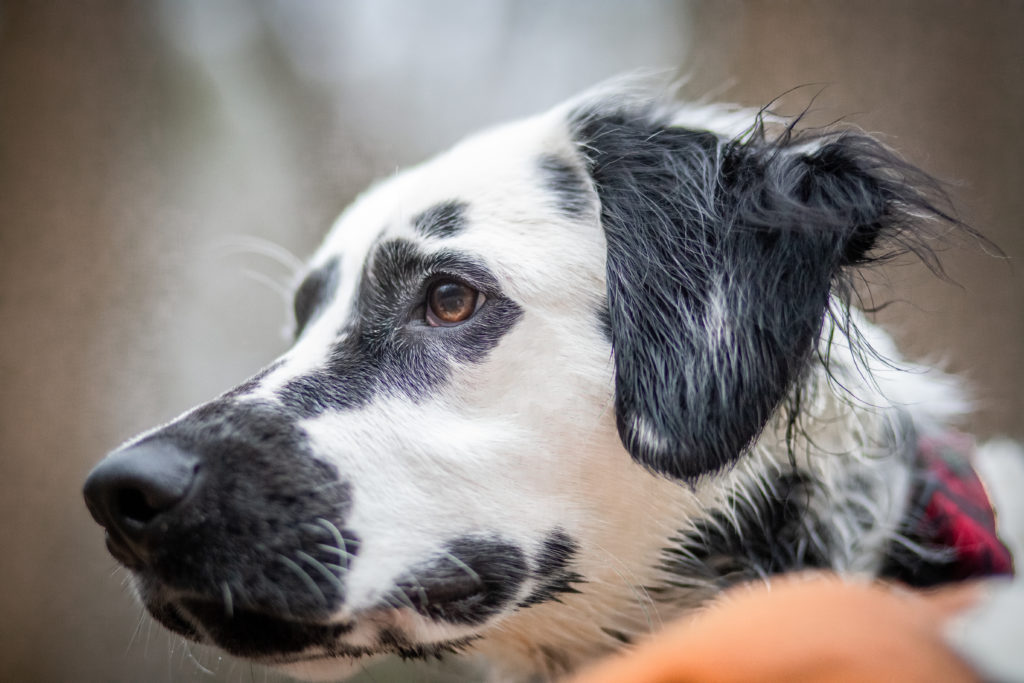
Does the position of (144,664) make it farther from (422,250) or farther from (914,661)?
(914,661)

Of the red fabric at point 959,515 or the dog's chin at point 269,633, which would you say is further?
the red fabric at point 959,515

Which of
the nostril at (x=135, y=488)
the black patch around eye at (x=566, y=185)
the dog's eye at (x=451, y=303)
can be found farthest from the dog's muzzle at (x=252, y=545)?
the black patch around eye at (x=566, y=185)

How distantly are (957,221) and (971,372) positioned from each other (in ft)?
3.54

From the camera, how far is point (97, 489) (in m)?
0.68

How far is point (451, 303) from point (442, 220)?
0.45 ft

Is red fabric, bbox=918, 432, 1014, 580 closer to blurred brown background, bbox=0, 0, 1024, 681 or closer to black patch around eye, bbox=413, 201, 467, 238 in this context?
blurred brown background, bbox=0, 0, 1024, 681

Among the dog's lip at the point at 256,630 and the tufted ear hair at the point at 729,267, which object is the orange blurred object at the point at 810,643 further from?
the dog's lip at the point at 256,630

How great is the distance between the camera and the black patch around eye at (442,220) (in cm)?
91

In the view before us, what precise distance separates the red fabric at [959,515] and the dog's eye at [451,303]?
2.37ft

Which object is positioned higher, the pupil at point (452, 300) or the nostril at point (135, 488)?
the pupil at point (452, 300)

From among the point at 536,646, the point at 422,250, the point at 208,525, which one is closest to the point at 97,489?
the point at 208,525

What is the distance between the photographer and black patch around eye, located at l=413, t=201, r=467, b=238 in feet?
2.99

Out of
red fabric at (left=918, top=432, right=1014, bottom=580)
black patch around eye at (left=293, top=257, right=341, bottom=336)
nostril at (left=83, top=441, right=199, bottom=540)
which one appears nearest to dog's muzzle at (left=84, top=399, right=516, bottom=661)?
nostril at (left=83, top=441, right=199, bottom=540)

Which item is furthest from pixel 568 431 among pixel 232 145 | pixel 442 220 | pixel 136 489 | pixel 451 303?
pixel 232 145
